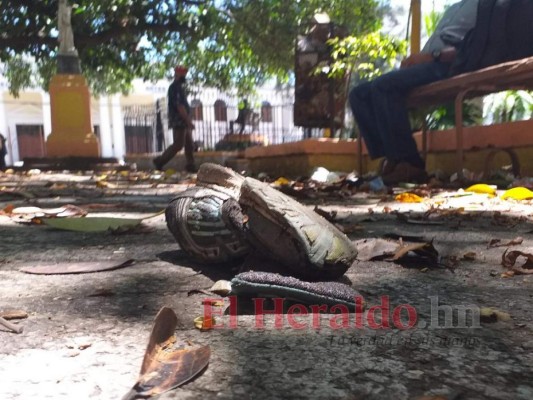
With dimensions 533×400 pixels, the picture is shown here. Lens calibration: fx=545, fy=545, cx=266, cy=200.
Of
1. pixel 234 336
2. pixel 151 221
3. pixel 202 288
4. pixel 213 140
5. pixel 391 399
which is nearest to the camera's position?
pixel 391 399

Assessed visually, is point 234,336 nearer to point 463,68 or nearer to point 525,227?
point 525,227

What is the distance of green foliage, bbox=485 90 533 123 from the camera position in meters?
7.28

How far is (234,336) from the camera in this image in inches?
38.7

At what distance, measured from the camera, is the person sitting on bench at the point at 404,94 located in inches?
164

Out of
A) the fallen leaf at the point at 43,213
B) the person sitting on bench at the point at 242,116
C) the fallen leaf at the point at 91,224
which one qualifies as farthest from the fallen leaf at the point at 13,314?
the person sitting on bench at the point at 242,116

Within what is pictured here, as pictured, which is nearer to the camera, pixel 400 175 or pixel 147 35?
pixel 400 175

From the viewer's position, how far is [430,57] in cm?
426

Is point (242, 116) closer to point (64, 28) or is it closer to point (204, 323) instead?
point (64, 28)

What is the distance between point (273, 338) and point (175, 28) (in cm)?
1210

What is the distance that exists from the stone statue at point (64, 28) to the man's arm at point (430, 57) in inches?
320

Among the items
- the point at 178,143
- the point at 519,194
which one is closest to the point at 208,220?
the point at 519,194

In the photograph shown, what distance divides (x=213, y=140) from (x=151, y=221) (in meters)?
15.6

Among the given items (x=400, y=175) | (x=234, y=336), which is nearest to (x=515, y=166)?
(x=400, y=175)

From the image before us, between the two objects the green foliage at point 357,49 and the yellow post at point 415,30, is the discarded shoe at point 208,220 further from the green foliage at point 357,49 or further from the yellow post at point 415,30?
the green foliage at point 357,49
